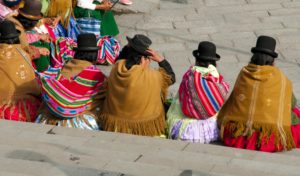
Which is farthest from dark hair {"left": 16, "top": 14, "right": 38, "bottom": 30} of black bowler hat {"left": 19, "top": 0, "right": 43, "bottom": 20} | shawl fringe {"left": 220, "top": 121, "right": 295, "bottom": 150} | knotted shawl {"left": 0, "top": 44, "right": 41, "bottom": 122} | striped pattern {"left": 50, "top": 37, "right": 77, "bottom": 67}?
shawl fringe {"left": 220, "top": 121, "right": 295, "bottom": 150}

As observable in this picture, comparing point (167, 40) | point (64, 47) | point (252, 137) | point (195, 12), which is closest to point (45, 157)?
point (252, 137)

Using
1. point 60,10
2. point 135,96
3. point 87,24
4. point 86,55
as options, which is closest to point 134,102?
point 135,96

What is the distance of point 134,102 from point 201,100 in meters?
0.52

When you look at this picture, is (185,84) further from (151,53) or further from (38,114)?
(38,114)

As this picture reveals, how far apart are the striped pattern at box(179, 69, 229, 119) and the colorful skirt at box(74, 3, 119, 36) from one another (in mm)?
3366

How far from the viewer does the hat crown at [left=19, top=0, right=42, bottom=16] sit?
7191mm

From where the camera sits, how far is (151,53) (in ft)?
18.9

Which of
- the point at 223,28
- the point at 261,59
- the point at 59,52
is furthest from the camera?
the point at 223,28

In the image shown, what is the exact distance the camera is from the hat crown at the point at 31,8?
23.6 ft

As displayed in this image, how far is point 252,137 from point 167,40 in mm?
4265

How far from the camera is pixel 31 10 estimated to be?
7234 millimetres

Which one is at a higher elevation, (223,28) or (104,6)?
(104,6)

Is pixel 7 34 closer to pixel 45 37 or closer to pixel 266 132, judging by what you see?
pixel 45 37

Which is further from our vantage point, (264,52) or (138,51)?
(138,51)
